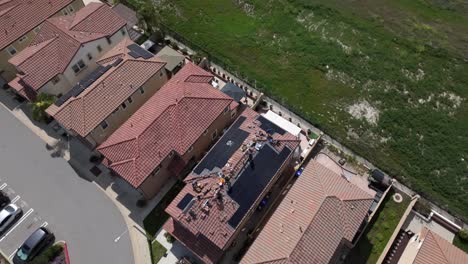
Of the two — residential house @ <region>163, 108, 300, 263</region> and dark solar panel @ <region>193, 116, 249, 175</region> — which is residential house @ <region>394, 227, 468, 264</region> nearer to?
residential house @ <region>163, 108, 300, 263</region>

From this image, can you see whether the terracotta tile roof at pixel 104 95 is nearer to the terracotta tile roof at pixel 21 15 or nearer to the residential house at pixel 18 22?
the residential house at pixel 18 22

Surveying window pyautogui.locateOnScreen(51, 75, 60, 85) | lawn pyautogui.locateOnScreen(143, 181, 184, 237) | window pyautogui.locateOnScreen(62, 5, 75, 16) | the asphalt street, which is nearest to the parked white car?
the asphalt street

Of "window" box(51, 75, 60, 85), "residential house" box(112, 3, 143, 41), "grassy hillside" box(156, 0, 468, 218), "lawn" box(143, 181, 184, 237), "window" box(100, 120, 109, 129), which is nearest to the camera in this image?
"lawn" box(143, 181, 184, 237)

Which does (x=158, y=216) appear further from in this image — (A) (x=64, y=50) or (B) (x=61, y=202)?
(A) (x=64, y=50)

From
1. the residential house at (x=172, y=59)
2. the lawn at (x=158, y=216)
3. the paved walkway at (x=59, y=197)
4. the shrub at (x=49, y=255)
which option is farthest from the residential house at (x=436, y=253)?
the residential house at (x=172, y=59)

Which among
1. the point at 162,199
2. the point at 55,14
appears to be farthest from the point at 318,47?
the point at 55,14
